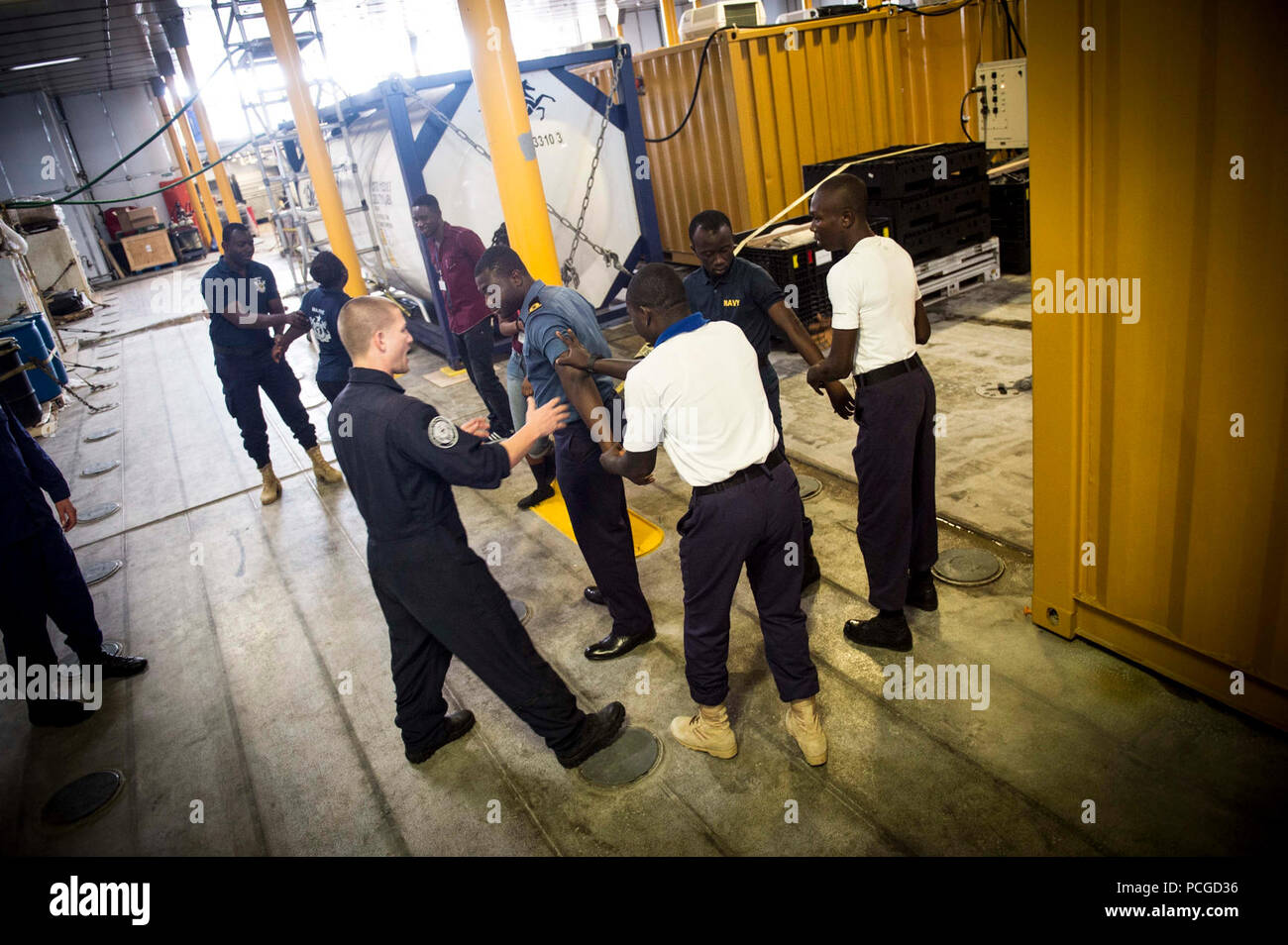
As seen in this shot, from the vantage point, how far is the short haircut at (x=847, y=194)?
3205 mm

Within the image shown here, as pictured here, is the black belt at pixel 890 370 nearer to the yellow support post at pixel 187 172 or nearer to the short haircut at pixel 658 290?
the short haircut at pixel 658 290

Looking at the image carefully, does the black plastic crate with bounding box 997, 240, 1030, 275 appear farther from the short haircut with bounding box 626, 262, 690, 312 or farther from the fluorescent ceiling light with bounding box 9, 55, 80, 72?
the fluorescent ceiling light with bounding box 9, 55, 80, 72

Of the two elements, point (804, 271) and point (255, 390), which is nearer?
point (255, 390)

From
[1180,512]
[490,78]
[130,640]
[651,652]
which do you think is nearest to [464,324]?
[490,78]

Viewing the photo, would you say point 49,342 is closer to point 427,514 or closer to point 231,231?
point 231,231

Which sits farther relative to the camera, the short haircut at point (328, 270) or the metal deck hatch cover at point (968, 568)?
the short haircut at point (328, 270)

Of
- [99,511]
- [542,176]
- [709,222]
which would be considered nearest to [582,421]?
[709,222]

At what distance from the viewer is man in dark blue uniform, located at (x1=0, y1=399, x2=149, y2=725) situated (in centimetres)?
385

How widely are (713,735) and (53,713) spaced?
359 centimetres

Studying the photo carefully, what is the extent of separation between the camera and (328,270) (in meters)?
5.83

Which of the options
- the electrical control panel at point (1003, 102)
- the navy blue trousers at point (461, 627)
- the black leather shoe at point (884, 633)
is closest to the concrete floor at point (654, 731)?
the black leather shoe at point (884, 633)

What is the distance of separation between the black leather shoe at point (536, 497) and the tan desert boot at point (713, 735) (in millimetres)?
2936
